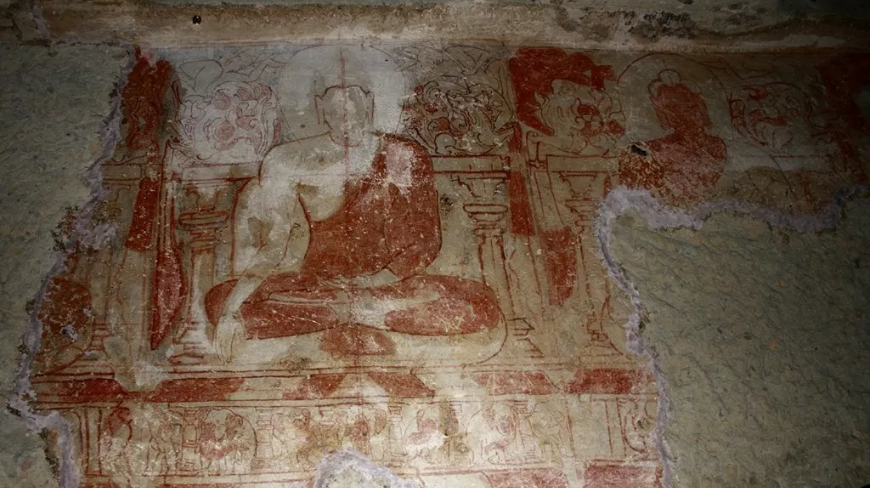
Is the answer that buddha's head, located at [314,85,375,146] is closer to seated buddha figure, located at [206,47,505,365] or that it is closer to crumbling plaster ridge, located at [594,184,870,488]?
seated buddha figure, located at [206,47,505,365]

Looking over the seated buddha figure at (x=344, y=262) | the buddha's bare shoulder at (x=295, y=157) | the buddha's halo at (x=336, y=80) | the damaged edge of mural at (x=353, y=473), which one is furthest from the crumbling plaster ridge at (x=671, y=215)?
the buddha's bare shoulder at (x=295, y=157)

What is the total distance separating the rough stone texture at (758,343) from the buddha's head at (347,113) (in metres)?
1.17

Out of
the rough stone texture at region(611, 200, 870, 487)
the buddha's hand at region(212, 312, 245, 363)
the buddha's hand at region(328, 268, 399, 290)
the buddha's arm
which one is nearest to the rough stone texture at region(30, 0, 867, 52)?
the buddha's arm

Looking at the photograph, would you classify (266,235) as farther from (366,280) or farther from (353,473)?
(353,473)

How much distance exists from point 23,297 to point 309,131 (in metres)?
1.26

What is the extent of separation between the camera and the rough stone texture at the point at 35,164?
2.03 meters

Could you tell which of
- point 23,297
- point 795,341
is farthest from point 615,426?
point 23,297

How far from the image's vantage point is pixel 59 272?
2.23 m

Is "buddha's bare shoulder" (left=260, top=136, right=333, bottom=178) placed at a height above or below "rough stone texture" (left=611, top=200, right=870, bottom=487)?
above

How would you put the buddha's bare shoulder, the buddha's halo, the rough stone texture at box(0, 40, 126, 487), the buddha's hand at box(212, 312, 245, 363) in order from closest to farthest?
the rough stone texture at box(0, 40, 126, 487)
the buddha's hand at box(212, 312, 245, 363)
the buddha's bare shoulder
the buddha's halo

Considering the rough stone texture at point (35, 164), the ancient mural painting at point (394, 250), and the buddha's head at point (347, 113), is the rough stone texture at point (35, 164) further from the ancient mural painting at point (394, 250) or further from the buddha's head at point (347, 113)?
the buddha's head at point (347, 113)

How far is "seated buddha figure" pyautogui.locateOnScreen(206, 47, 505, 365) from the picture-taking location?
221cm

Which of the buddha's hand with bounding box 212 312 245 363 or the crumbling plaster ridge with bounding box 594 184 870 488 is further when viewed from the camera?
the crumbling plaster ridge with bounding box 594 184 870 488

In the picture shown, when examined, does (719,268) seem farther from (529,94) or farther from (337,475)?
(337,475)
